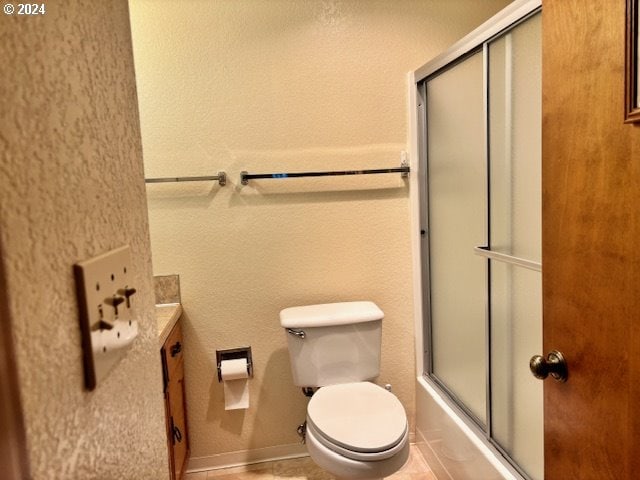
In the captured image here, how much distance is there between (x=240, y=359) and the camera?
2.04 metres

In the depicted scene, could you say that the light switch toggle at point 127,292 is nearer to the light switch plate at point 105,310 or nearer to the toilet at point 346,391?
the light switch plate at point 105,310

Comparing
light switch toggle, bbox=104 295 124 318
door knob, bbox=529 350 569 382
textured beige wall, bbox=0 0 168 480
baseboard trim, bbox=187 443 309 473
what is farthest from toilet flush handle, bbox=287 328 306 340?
light switch toggle, bbox=104 295 124 318

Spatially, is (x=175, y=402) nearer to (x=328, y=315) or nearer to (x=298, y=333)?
(x=298, y=333)

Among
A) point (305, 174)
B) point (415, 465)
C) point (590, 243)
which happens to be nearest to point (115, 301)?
point (590, 243)

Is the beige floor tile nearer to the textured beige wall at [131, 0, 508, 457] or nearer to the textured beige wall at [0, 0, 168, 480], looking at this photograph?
the textured beige wall at [131, 0, 508, 457]

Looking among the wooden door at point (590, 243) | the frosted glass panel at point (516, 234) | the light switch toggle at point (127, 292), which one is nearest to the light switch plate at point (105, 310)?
the light switch toggle at point (127, 292)

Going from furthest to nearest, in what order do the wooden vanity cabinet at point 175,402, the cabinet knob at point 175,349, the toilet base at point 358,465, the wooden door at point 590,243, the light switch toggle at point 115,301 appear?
1. the cabinet knob at point 175,349
2. the wooden vanity cabinet at point 175,402
3. the toilet base at point 358,465
4. the wooden door at point 590,243
5. the light switch toggle at point 115,301

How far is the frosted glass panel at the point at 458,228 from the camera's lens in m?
1.68

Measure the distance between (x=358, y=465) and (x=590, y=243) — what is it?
1.09 metres

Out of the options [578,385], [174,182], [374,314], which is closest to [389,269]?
[374,314]

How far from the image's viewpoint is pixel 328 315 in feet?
6.29

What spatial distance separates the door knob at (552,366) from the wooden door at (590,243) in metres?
0.02

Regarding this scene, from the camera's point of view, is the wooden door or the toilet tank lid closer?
the wooden door

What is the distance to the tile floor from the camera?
2.00 meters
